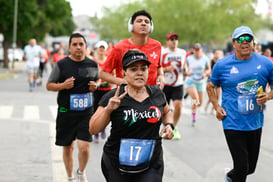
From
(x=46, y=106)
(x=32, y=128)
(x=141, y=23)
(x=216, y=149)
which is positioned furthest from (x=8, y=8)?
(x=141, y=23)

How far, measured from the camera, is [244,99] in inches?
207

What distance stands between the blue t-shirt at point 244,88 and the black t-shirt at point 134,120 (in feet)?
4.85

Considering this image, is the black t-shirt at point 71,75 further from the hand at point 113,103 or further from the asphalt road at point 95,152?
the hand at point 113,103

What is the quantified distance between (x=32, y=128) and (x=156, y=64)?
5445mm

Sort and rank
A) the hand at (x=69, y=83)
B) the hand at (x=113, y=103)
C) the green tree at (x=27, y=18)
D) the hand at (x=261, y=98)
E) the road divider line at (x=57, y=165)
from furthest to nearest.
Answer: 1. the green tree at (x=27, y=18)
2. the road divider line at (x=57, y=165)
3. the hand at (x=69, y=83)
4. the hand at (x=261, y=98)
5. the hand at (x=113, y=103)

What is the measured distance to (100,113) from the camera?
12.9ft

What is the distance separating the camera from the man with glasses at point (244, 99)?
205 inches

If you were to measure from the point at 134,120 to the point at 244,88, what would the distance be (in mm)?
1800

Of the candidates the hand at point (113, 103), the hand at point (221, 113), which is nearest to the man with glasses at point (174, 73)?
the hand at point (221, 113)

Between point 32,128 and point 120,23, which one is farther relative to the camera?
point 120,23

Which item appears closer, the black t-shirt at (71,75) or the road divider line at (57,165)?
the black t-shirt at (71,75)

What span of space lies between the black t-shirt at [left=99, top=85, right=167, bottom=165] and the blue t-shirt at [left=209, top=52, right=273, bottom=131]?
1478mm

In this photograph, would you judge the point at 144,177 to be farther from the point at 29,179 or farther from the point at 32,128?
the point at 32,128

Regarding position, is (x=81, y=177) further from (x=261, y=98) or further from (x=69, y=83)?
(x=261, y=98)
